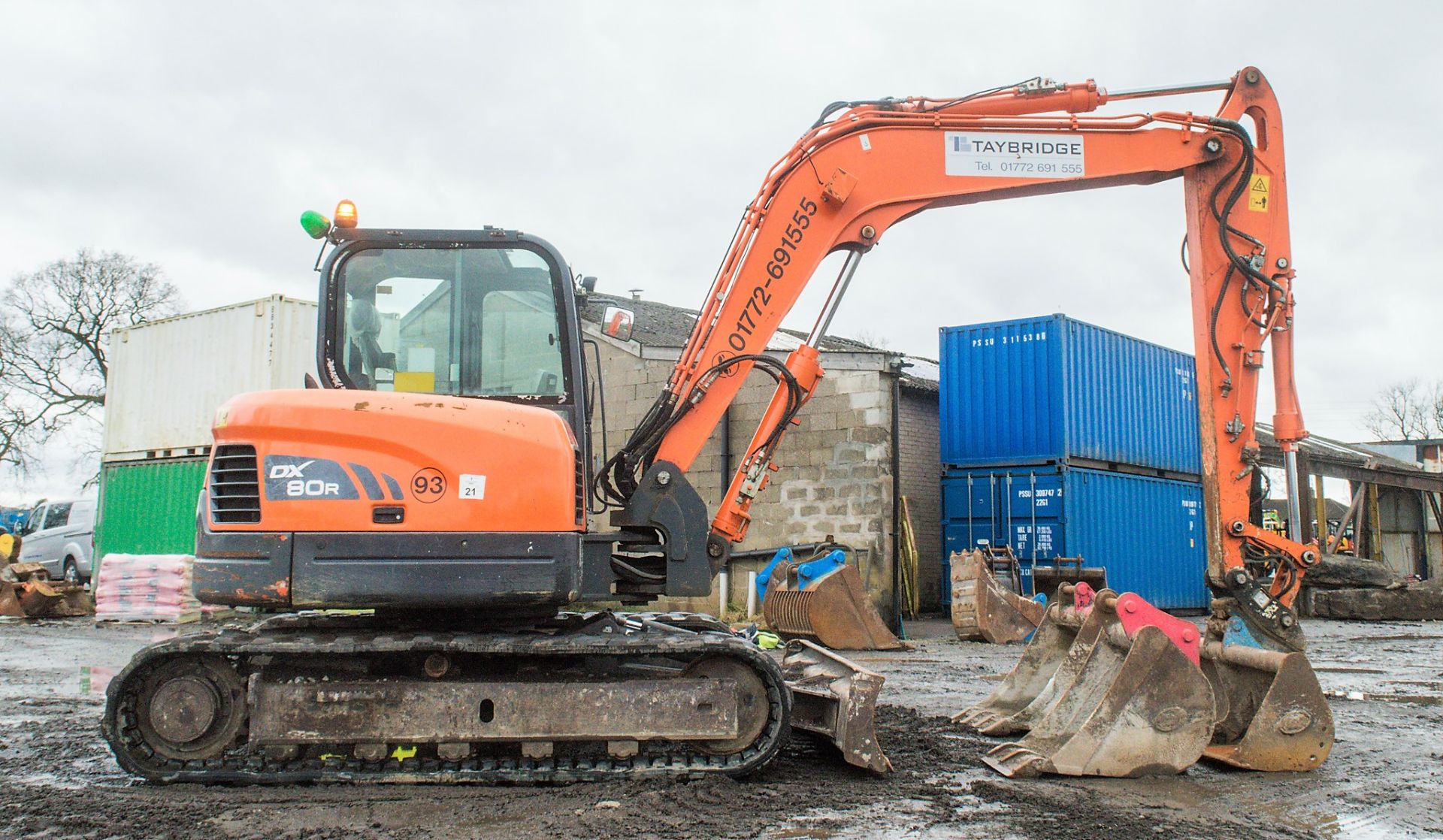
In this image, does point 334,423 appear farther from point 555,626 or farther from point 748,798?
point 748,798

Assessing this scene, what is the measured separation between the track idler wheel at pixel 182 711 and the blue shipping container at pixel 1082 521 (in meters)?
12.5

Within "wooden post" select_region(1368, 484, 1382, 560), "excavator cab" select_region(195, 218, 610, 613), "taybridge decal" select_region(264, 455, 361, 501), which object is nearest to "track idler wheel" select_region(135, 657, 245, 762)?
"excavator cab" select_region(195, 218, 610, 613)

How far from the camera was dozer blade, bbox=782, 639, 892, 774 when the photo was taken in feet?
17.0

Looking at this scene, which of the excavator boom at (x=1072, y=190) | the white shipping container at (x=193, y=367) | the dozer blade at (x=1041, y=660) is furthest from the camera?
the white shipping container at (x=193, y=367)

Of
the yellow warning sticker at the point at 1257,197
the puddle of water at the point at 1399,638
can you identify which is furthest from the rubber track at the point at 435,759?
the puddle of water at the point at 1399,638

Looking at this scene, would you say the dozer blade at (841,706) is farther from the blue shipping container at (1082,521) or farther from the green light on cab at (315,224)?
the blue shipping container at (1082,521)

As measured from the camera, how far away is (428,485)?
4.94 meters

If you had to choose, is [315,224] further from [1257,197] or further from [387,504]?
[1257,197]

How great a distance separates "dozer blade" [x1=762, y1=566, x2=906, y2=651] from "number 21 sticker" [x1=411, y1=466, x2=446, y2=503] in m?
7.46

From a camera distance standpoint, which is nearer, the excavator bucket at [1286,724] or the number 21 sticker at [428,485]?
the number 21 sticker at [428,485]

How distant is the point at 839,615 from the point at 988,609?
2163 mm

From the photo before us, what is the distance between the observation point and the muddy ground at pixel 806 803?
4348 mm

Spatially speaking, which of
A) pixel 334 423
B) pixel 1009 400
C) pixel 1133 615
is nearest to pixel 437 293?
pixel 334 423

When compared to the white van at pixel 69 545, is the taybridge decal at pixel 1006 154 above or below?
above
